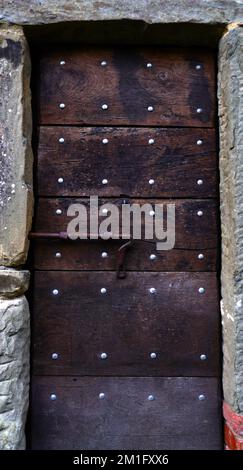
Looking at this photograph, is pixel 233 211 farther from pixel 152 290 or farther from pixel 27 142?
pixel 27 142

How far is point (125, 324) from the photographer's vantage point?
1.37 m

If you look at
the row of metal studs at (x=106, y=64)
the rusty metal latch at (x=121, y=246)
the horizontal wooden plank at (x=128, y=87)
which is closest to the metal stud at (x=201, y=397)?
the rusty metal latch at (x=121, y=246)

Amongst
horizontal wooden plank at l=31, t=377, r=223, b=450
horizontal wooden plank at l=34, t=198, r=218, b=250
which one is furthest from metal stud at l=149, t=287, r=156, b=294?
horizontal wooden plank at l=31, t=377, r=223, b=450

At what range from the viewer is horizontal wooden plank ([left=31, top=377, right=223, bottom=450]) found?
4.45 feet

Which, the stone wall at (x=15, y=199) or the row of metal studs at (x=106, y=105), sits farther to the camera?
the row of metal studs at (x=106, y=105)

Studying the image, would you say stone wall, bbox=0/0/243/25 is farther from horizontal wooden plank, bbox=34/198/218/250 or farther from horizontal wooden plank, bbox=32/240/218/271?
horizontal wooden plank, bbox=32/240/218/271

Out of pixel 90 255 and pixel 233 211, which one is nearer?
pixel 233 211

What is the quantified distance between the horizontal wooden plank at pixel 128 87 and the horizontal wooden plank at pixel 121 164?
0.04 m

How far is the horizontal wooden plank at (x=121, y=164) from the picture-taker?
54.7 inches

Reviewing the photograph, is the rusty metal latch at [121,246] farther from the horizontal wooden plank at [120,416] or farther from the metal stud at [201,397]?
the metal stud at [201,397]

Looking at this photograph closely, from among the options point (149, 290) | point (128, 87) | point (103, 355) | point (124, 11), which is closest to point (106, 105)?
point (128, 87)

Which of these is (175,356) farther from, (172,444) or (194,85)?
(194,85)

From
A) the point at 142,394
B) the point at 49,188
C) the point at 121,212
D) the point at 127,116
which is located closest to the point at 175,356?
the point at 142,394

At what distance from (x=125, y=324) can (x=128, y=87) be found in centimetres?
71
